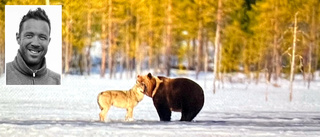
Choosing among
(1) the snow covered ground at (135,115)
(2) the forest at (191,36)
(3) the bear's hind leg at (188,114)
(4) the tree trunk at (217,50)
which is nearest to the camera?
(1) the snow covered ground at (135,115)

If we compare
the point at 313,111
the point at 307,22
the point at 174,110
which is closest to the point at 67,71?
the point at 174,110

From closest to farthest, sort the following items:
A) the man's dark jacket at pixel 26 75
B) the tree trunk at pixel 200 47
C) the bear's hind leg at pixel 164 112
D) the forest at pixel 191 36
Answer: the bear's hind leg at pixel 164 112 < the man's dark jacket at pixel 26 75 < the forest at pixel 191 36 < the tree trunk at pixel 200 47

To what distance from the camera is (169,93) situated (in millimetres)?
7461

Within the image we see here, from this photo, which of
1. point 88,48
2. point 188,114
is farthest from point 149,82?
point 88,48

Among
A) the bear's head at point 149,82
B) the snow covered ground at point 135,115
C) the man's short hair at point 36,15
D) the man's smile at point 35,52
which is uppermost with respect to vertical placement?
the man's short hair at point 36,15

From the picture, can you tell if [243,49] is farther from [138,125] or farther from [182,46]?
[138,125]

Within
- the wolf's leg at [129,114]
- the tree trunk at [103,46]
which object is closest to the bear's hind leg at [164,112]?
the wolf's leg at [129,114]

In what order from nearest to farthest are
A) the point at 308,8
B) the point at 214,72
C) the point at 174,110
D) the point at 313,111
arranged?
1. the point at 174,110
2. the point at 313,111
3. the point at 214,72
4. the point at 308,8

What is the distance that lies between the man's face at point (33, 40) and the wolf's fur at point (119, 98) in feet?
2.66

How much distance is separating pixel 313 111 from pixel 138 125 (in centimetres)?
278

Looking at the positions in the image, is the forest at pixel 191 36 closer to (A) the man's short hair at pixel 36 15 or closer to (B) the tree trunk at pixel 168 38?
(B) the tree trunk at pixel 168 38

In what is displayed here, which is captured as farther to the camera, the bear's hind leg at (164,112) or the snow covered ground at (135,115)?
the bear's hind leg at (164,112)

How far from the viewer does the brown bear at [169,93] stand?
741 cm

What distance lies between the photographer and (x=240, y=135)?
6879 millimetres
